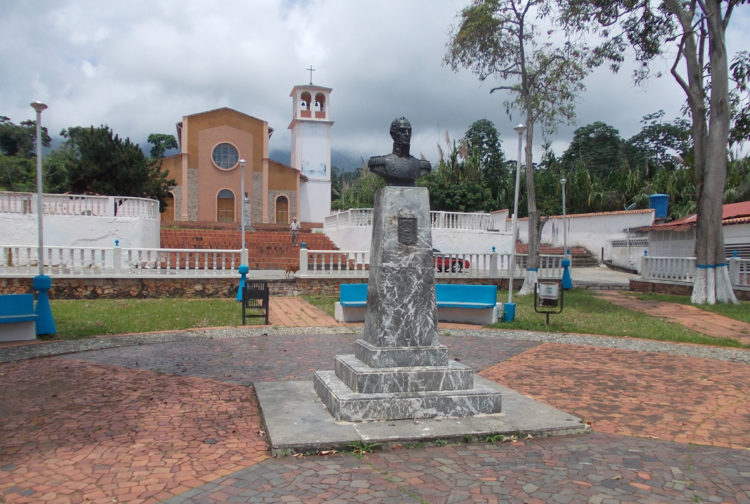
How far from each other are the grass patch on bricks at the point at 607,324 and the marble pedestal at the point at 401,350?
19.6ft

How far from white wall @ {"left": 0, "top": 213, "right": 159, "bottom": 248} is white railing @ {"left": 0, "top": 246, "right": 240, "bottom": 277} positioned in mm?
3540

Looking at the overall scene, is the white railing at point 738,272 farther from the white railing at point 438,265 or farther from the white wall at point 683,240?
the white railing at point 438,265

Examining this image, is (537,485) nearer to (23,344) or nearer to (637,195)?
(23,344)

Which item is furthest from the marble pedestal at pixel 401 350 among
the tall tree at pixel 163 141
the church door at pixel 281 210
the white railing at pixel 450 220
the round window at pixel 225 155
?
the tall tree at pixel 163 141

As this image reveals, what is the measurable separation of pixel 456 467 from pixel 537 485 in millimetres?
548

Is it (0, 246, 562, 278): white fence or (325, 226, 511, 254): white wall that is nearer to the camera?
(0, 246, 562, 278): white fence

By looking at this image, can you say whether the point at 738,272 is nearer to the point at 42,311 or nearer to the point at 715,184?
the point at 715,184

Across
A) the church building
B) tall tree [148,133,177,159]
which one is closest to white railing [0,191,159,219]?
the church building

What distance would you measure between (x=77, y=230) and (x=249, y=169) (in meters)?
20.2

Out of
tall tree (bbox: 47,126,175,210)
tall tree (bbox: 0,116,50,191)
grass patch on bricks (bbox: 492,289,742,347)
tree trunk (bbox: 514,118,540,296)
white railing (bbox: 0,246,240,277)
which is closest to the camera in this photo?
grass patch on bricks (bbox: 492,289,742,347)

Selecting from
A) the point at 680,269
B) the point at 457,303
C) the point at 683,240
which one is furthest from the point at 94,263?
the point at 683,240

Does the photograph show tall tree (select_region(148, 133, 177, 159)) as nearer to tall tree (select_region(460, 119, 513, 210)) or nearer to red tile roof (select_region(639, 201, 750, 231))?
tall tree (select_region(460, 119, 513, 210))

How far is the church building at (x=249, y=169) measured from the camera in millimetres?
36562

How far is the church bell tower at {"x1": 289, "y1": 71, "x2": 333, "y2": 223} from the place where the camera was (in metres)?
40.1
